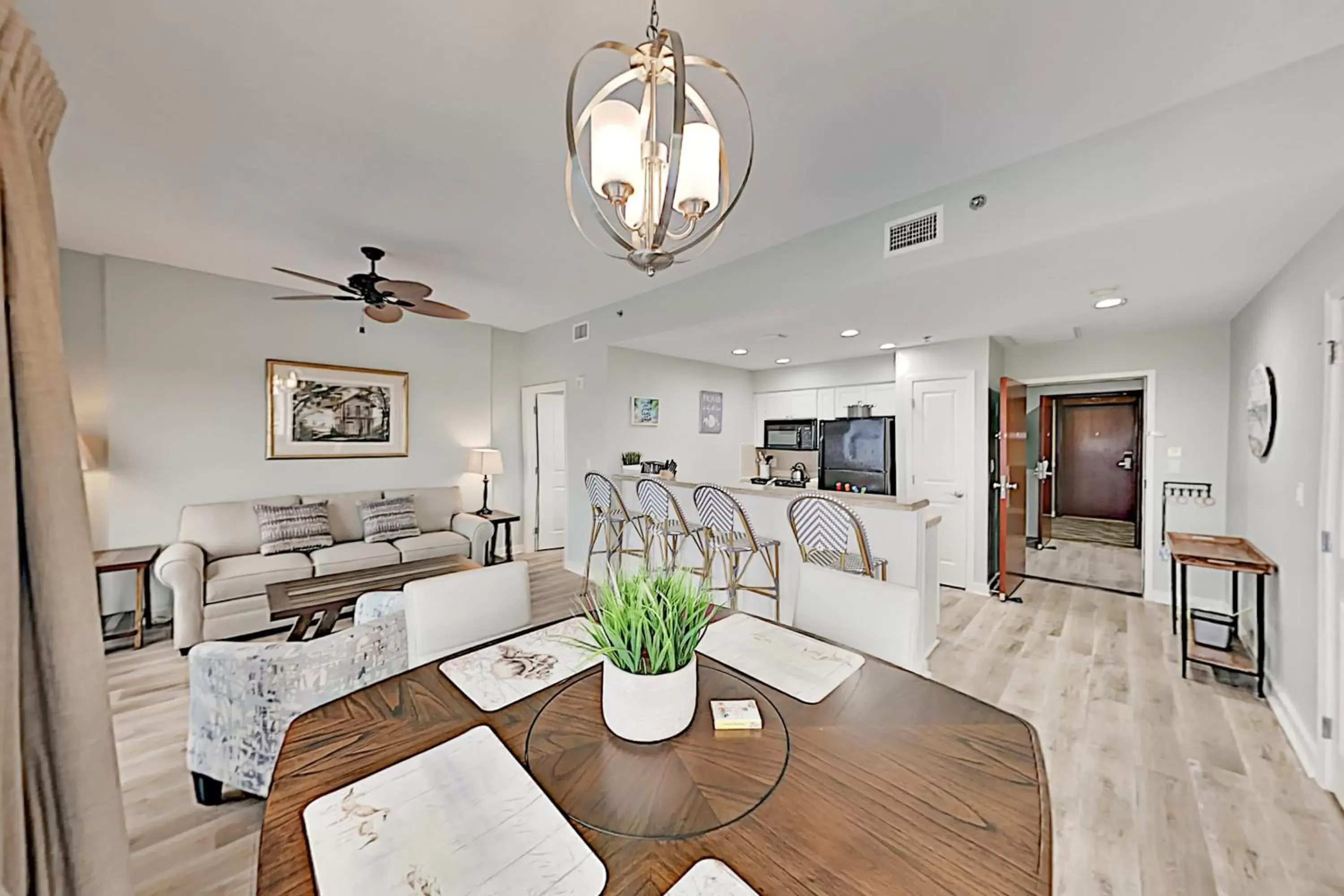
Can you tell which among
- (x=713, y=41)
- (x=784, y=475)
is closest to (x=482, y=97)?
(x=713, y=41)

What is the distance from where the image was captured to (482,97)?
1809mm

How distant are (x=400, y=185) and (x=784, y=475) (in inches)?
193

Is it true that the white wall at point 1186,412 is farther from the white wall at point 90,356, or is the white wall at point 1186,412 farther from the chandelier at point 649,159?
the white wall at point 90,356

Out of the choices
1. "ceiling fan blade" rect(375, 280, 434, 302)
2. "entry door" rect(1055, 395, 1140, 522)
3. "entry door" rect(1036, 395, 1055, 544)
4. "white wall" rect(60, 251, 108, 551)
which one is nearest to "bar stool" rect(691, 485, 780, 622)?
"ceiling fan blade" rect(375, 280, 434, 302)

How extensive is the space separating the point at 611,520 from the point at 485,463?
1679mm

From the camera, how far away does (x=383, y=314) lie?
3367 millimetres

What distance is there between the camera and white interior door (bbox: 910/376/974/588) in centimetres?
437

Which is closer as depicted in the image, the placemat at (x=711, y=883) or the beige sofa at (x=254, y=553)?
the placemat at (x=711, y=883)

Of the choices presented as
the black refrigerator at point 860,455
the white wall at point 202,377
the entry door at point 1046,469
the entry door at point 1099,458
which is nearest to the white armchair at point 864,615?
the black refrigerator at point 860,455

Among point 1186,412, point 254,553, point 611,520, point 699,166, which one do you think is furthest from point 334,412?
point 1186,412

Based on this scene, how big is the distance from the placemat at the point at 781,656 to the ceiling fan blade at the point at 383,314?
2.98 m

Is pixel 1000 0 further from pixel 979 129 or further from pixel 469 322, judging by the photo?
pixel 469 322

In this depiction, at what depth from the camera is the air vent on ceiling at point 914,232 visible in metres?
2.37

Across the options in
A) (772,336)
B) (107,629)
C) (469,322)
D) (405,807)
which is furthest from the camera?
(469,322)
